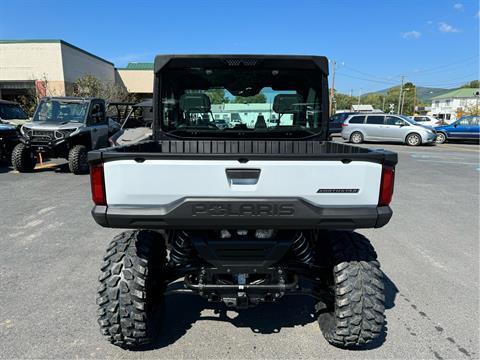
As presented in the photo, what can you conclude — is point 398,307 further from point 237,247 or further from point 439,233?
point 439,233

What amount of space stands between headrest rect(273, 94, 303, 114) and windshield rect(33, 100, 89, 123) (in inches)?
330

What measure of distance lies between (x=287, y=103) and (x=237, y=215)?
5.85ft

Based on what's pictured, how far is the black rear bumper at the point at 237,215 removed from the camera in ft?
7.11

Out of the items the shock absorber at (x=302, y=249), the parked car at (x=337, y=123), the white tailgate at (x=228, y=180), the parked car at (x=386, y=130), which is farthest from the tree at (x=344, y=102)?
the white tailgate at (x=228, y=180)

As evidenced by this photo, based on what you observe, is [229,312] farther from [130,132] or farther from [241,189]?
[130,132]

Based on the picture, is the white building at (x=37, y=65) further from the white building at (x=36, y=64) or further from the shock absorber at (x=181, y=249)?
the shock absorber at (x=181, y=249)

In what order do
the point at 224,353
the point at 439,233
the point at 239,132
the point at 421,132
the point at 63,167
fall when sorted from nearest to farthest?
the point at 224,353, the point at 239,132, the point at 439,233, the point at 63,167, the point at 421,132

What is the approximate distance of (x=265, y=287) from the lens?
245 cm

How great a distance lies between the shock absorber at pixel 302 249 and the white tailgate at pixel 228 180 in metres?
0.49

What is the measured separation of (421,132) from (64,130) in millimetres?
17027

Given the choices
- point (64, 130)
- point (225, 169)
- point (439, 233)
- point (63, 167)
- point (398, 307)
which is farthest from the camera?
point (63, 167)

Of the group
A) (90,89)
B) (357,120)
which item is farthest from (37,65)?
(357,120)

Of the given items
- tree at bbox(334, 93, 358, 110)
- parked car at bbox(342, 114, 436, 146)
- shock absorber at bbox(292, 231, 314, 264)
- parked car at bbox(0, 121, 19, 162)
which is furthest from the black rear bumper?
tree at bbox(334, 93, 358, 110)

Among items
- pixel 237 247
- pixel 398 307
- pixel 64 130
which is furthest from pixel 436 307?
pixel 64 130
